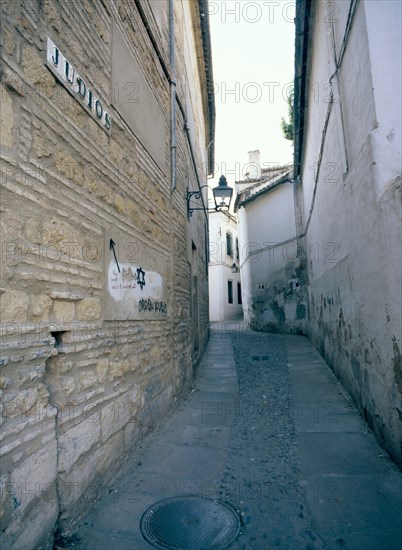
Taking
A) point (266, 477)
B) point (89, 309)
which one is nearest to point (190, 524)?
point (266, 477)

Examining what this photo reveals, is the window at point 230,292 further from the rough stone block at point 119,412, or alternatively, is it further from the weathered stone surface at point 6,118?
the weathered stone surface at point 6,118

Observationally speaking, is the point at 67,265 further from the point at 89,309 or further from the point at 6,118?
the point at 6,118

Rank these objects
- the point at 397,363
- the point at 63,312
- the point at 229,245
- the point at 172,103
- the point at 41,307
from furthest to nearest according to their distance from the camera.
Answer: the point at 229,245 → the point at 172,103 → the point at 397,363 → the point at 63,312 → the point at 41,307

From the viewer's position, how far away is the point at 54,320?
6.89ft

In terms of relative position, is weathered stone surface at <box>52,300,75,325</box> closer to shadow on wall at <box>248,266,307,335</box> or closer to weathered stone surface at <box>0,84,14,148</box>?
weathered stone surface at <box>0,84,14,148</box>

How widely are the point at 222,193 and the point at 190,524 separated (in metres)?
5.03

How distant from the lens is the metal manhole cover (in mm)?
2096

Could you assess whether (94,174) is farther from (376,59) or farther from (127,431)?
(376,59)

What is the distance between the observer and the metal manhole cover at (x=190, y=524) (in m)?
2.10

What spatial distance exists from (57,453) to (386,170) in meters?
3.20

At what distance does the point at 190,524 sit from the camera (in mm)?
2264

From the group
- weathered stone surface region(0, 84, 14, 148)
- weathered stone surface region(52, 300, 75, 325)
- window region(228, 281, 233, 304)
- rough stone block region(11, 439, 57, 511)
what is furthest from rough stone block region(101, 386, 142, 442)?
window region(228, 281, 233, 304)

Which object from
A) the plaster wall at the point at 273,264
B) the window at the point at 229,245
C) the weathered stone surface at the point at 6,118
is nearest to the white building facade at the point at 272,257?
the plaster wall at the point at 273,264

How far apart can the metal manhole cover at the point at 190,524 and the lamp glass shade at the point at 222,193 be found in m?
4.76
